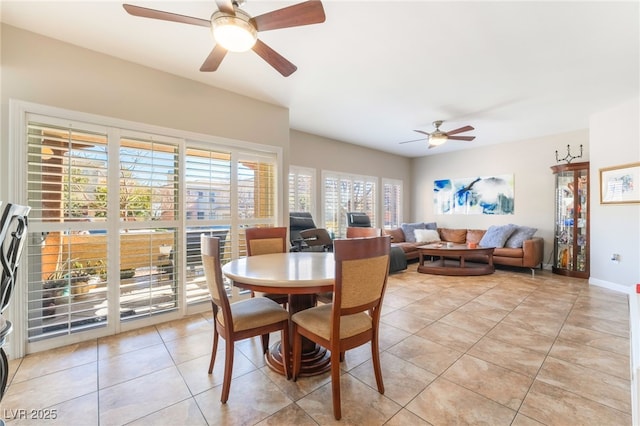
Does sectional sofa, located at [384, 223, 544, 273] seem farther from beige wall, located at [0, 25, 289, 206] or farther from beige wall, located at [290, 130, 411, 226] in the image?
beige wall, located at [0, 25, 289, 206]

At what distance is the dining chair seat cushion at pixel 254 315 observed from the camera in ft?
5.80

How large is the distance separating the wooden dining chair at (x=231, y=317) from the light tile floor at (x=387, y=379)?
0.73ft

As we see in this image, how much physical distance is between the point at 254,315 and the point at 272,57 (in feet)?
6.21

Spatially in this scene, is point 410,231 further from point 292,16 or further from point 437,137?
point 292,16

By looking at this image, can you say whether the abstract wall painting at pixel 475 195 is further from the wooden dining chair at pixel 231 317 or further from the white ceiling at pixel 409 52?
the wooden dining chair at pixel 231 317

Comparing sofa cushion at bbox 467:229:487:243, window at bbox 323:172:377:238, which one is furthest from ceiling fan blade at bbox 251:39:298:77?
sofa cushion at bbox 467:229:487:243

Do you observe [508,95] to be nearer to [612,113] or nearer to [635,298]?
[612,113]

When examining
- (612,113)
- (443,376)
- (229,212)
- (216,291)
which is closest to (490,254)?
(612,113)

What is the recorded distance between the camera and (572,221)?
183 inches

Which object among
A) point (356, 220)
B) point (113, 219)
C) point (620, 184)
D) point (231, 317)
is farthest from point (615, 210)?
point (113, 219)

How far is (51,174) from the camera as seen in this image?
2.29 m

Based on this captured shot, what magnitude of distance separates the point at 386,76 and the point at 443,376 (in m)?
2.89

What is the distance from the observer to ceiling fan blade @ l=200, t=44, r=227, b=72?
198cm

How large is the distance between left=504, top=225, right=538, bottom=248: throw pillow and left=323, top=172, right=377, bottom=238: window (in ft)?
9.09
